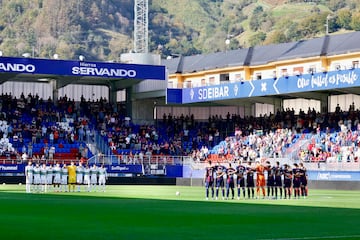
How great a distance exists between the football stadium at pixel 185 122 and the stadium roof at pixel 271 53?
135 mm

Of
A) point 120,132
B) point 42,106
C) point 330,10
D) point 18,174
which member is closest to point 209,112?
point 120,132

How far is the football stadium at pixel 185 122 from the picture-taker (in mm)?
50812

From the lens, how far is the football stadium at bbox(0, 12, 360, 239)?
50812 mm

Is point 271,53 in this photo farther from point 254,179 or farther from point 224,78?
point 254,179

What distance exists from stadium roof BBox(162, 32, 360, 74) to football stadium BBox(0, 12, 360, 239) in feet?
0.44

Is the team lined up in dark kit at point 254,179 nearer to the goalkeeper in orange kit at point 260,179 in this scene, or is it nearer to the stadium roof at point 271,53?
the goalkeeper in orange kit at point 260,179

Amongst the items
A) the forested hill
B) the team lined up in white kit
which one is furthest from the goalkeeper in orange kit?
the forested hill

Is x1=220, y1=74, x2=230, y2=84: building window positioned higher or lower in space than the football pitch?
higher

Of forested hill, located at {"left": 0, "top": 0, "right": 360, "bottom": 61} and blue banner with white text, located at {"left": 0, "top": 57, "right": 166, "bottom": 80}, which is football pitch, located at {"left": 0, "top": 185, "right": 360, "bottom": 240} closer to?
blue banner with white text, located at {"left": 0, "top": 57, "right": 166, "bottom": 80}

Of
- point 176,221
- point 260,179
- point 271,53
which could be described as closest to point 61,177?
point 260,179

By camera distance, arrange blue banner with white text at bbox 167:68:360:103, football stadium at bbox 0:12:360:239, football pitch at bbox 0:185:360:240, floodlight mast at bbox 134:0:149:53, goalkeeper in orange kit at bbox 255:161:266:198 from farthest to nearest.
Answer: floodlight mast at bbox 134:0:149:53
blue banner with white text at bbox 167:68:360:103
football stadium at bbox 0:12:360:239
goalkeeper in orange kit at bbox 255:161:266:198
football pitch at bbox 0:185:360:240

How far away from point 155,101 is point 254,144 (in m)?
13.5

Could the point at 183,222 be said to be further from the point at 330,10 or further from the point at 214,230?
the point at 330,10

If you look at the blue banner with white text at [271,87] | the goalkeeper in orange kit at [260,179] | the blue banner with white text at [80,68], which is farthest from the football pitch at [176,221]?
the blue banner with white text at [80,68]
